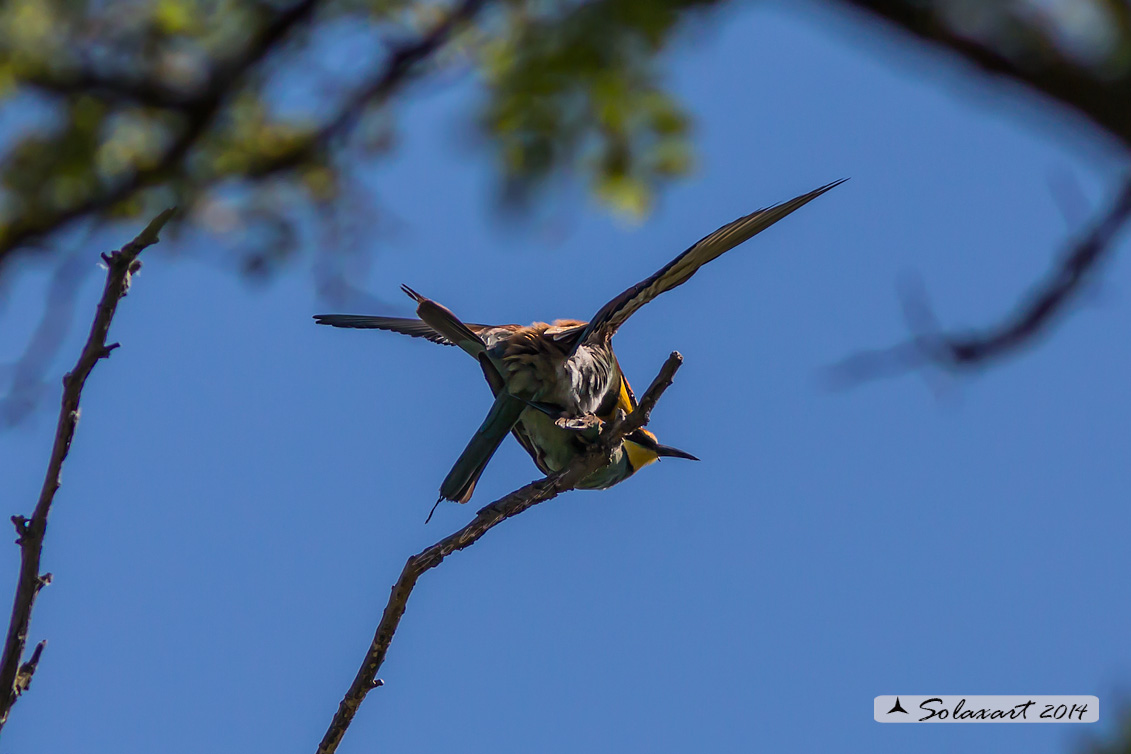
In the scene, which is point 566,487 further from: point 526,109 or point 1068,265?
point 1068,265

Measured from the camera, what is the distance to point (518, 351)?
5.39 meters

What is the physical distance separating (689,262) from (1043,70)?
3.25m

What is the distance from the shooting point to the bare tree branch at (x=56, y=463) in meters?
2.84

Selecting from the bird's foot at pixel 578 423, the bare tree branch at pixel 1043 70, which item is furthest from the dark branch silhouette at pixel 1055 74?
the bird's foot at pixel 578 423

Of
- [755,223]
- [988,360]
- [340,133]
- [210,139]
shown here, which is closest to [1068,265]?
[988,360]

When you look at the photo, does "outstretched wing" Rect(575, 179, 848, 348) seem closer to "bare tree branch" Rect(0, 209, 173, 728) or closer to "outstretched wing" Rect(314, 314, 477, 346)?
"outstretched wing" Rect(314, 314, 477, 346)

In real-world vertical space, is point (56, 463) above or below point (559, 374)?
below

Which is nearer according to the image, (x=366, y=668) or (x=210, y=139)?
(x=210, y=139)

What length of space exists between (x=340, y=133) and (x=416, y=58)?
245 millimetres

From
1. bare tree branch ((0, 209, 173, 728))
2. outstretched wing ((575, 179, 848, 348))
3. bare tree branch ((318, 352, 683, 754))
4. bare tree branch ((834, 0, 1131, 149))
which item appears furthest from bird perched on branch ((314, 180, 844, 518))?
bare tree branch ((834, 0, 1131, 149))

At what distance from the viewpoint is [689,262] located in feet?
15.6

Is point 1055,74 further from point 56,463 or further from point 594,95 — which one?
point 56,463

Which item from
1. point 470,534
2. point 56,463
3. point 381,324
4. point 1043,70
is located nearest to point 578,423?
point 470,534

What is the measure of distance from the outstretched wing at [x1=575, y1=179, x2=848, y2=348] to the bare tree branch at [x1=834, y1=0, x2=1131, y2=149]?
2581mm
